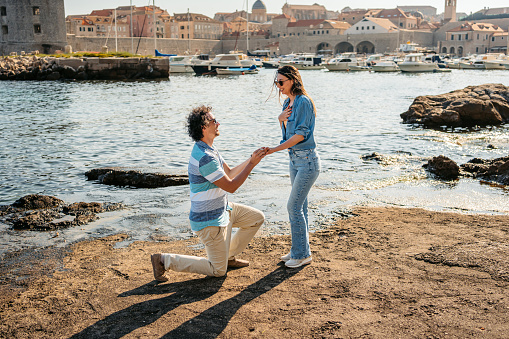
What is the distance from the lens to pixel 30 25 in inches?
2218

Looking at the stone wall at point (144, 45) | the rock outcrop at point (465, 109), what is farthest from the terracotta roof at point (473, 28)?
the rock outcrop at point (465, 109)

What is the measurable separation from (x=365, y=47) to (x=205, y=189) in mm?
107860

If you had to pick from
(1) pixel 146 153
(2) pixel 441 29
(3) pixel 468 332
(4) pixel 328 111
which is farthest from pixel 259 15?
(3) pixel 468 332

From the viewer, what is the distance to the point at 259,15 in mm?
148000

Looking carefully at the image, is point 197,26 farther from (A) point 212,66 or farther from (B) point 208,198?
(B) point 208,198

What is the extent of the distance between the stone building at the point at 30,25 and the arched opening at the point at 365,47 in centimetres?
6587

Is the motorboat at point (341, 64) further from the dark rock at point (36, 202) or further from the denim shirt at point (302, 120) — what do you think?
the denim shirt at point (302, 120)

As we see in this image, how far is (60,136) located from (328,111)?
12.9 metres

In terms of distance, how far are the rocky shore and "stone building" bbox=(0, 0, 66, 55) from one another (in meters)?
10.1

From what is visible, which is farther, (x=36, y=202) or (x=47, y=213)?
(x=36, y=202)

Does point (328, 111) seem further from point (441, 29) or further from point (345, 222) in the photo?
point (441, 29)

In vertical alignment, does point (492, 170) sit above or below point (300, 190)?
below

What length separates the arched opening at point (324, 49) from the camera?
106 metres

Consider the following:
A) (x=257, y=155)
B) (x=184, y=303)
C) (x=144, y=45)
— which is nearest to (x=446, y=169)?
(x=257, y=155)
